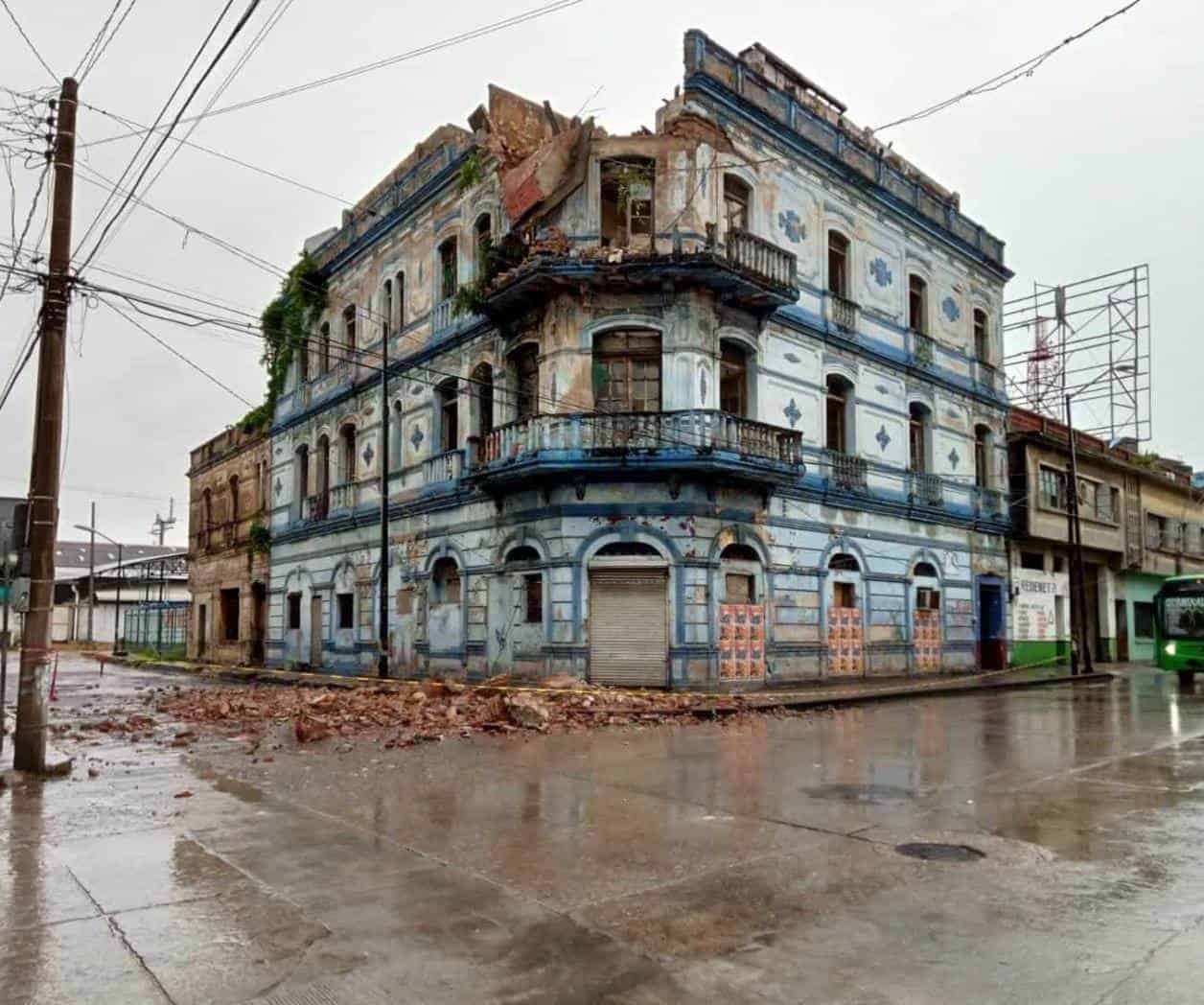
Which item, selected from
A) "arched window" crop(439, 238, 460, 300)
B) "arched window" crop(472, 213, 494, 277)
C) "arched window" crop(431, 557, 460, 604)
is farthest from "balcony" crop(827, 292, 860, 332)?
"arched window" crop(431, 557, 460, 604)

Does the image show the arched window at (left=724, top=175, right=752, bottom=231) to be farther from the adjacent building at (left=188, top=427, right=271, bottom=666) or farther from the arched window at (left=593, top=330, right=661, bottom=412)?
the adjacent building at (left=188, top=427, right=271, bottom=666)

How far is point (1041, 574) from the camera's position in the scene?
31.0m

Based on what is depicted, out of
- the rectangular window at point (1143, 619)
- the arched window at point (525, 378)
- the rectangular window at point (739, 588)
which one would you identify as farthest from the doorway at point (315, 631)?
the rectangular window at point (1143, 619)

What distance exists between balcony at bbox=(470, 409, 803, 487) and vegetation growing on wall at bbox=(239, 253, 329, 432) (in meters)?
13.4

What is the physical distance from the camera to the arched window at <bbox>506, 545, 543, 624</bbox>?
65.4 ft

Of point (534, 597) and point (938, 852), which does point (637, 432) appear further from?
point (938, 852)

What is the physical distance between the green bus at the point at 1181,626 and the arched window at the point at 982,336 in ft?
27.8

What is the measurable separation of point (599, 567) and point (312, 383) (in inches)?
615

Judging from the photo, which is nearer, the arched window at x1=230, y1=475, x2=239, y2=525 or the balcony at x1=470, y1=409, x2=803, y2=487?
the balcony at x1=470, y1=409, x2=803, y2=487

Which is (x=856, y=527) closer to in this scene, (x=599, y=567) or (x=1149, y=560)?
(x=599, y=567)

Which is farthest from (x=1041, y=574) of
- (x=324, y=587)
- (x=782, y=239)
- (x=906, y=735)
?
(x=324, y=587)

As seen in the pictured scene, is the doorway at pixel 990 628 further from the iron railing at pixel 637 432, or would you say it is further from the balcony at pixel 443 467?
the balcony at pixel 443 467

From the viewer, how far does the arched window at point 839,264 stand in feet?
78.2

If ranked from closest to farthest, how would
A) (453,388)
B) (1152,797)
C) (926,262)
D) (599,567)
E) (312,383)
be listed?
(1152,797) < (599,567) < (453,388) < (926,262) < (312,383)
